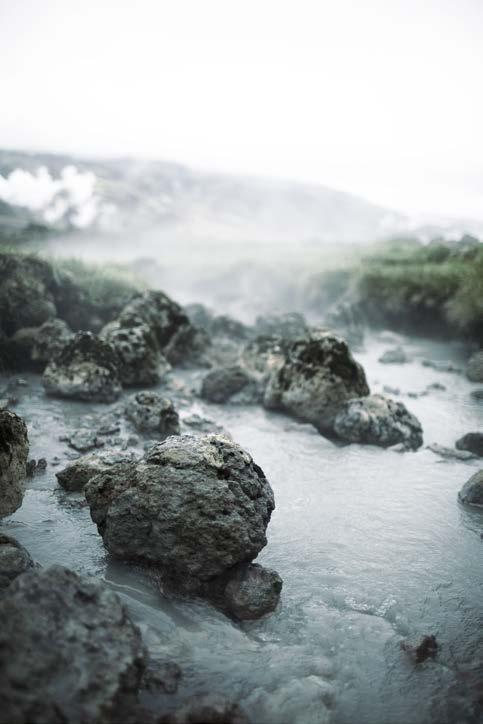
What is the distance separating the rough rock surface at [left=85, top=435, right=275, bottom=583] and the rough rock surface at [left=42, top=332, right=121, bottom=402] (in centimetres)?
526

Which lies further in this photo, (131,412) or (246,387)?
(246,387)

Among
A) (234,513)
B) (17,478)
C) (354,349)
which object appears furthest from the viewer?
(354,349)

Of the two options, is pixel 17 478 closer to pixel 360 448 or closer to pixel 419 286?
pixel 360 448

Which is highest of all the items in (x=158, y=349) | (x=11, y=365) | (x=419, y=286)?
(x=419, y=286)

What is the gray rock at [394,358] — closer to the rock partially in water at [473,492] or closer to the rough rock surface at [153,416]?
the rough rock surface at [153,416]

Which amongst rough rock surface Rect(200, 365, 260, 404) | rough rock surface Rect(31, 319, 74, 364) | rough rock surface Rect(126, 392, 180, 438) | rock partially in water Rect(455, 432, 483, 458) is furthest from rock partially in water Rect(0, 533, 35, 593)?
rough rock surface Rect(31, 319, 74, 364)

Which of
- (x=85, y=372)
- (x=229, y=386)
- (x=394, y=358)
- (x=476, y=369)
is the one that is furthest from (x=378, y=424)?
(x=394, y=358)

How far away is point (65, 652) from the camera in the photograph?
9.86 ft

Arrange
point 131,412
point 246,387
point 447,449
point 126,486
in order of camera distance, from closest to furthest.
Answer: point 126,486 → point 447,449 → point 131,412 → point 246,387

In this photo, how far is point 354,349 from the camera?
16.5 m

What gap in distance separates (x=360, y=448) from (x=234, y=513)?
14.0 ft

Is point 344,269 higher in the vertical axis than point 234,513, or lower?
higher

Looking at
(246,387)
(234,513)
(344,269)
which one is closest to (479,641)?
(234,513)

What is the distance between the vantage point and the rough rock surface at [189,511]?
14.7 ft
